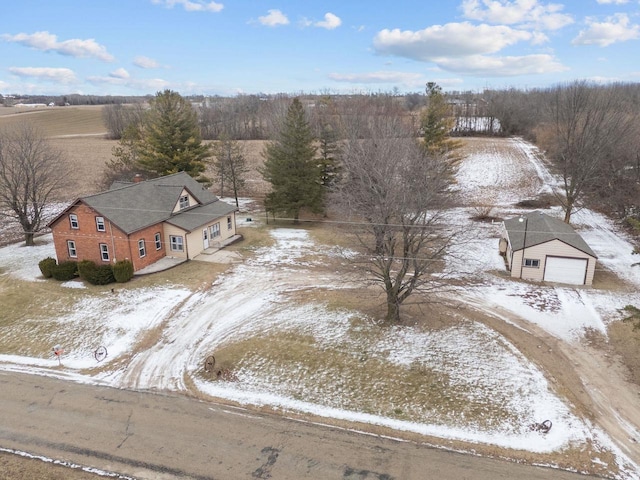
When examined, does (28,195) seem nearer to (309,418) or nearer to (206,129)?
(309,418)

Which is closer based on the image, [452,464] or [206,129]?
[452,464]

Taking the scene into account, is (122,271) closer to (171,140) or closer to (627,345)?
(171,140)

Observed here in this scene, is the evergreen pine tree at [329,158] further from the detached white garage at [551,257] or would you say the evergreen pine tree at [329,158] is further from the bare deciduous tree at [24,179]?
the bare deciduous tree at [24,179]

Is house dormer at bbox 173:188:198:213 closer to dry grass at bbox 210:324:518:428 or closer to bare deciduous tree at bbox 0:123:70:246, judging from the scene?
bare deciduous tree at bbox 0:123:70:246

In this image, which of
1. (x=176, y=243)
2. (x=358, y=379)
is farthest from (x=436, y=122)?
(x=358, y=379)

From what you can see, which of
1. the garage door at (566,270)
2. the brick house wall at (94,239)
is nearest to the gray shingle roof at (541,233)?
the garage door at (566,270)

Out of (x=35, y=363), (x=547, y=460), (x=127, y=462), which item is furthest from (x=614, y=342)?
(x=35, y=363)

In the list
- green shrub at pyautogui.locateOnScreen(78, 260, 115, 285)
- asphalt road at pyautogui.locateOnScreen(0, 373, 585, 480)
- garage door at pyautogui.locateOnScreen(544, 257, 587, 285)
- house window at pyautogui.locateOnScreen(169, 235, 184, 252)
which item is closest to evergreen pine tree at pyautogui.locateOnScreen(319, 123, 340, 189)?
house window at pyautogui.locateOnScreen(169, 235, 184, 252)
